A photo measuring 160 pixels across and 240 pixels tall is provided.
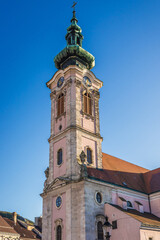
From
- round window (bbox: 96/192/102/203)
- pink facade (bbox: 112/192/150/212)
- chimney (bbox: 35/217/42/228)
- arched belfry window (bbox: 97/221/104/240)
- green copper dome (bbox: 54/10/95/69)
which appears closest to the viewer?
arched belfry window (bbox: 97/221/104/240)

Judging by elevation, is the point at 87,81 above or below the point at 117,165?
above

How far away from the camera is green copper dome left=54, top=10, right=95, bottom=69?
3164 cm

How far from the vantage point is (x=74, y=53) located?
3166 cm

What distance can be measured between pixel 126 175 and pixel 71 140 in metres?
7.53

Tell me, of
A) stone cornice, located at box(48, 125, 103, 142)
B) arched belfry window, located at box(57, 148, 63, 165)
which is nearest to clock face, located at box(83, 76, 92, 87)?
stone cornice, located at box(48, 125, 103, 142)

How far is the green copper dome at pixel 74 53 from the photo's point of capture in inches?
1246

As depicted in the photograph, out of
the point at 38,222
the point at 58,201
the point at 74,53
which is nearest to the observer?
the point at 58,201

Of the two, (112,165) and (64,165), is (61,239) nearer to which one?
(64,165)

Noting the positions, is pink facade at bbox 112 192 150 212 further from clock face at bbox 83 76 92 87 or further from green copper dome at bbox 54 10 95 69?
green copper dome at bbox 54 10 95 69

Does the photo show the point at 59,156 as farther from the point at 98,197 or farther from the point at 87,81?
the point at 87,81

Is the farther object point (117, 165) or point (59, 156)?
point (117, 165)

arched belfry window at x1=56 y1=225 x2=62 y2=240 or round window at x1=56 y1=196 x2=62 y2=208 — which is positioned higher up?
round window at x1=56 y1=196 x2=62 y2=208

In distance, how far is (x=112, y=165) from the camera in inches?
1153

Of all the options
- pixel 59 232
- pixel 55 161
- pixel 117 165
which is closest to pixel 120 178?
pixel 117 165
